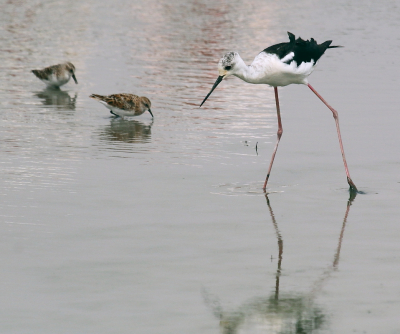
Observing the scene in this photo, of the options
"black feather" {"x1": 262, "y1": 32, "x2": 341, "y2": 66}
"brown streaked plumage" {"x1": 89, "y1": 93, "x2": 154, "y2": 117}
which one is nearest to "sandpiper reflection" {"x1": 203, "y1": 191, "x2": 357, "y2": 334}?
"black feather" {"x1": 262, "y1": 32, "x2": 341, "y2": 66}

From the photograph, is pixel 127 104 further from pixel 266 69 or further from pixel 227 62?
pixel 227 62

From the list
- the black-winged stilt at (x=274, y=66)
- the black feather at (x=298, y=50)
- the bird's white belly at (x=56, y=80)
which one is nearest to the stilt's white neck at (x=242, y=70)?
the black-winged stilt at (x=274, y=66)

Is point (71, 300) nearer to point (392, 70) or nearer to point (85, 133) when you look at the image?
point (85, 133)

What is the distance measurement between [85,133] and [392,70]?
9573 mm

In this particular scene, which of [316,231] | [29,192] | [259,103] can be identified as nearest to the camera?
[316,231]

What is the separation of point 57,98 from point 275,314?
35.5ft

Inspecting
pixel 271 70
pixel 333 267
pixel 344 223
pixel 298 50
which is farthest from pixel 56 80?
Answer: pixel 333 267

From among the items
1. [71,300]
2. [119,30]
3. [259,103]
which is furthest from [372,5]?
[71,300]

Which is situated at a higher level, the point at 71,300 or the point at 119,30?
the point at 119,30

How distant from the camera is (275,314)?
5531 mm

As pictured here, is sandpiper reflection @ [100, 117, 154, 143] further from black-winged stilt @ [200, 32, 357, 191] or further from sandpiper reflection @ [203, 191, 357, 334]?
sandpiper reflection @ [203, 191, 357, 334]

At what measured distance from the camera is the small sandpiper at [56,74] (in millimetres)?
16469

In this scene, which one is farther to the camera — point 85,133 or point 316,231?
point 85,133

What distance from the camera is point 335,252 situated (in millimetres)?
6895
